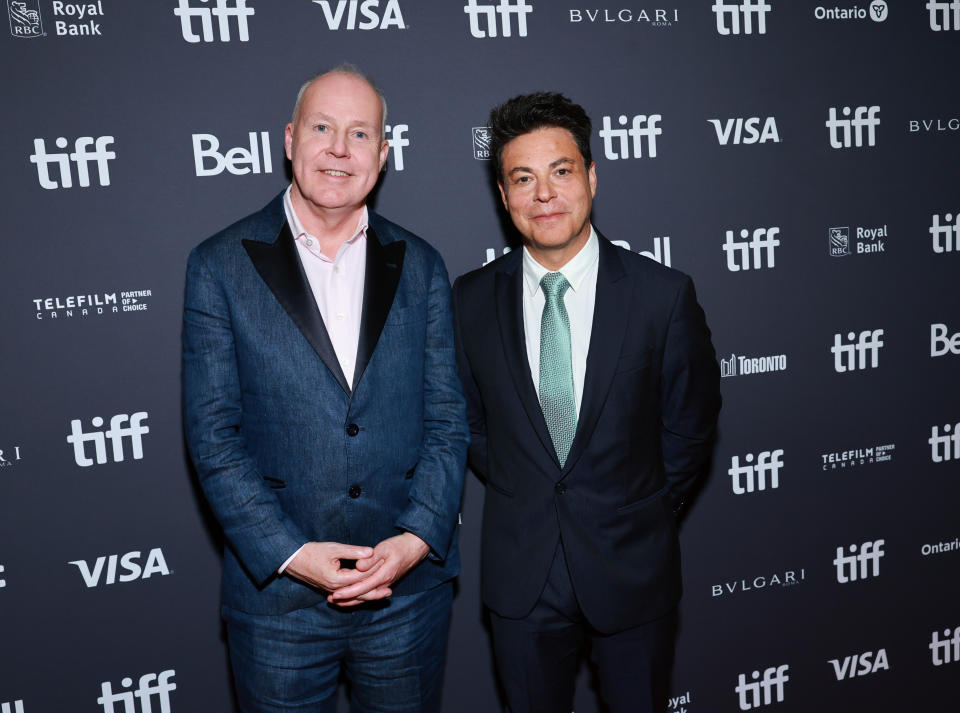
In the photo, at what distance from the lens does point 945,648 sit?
3018 mm

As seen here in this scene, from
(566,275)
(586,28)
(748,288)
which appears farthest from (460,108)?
(748,288)

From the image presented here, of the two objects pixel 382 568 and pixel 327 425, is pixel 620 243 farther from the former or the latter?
pixel 382 568

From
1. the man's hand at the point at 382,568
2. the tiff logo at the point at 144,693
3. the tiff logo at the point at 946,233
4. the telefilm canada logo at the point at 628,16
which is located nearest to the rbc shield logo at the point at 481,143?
the telefilm canada logo at the point at 628,16

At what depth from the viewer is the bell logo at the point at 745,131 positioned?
257cm

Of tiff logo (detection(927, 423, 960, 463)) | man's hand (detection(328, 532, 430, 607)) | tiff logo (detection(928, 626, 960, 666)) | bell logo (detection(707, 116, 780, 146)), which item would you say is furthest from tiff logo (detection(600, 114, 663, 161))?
tiff logo (detection(928, 626, 960, 666))

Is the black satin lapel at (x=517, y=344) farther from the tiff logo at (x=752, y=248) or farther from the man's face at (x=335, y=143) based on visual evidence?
the tiff logo at (x=752, y=248)

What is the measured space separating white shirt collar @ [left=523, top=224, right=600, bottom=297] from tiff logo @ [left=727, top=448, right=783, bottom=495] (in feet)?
3.57

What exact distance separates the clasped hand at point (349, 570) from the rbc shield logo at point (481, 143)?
119cm

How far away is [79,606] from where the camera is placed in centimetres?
224

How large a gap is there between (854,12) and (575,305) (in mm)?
1588

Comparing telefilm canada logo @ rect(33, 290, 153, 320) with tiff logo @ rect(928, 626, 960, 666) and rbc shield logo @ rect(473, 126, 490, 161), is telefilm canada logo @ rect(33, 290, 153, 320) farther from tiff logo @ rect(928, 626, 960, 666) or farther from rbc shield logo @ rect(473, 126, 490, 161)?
tiff logo @ rect(928, 626, 960, 666)

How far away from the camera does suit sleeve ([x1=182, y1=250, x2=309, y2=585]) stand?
172cm

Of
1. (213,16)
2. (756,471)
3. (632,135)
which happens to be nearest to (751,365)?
(756,471)

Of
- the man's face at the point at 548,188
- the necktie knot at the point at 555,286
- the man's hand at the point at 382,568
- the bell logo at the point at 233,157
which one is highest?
the bell logo at the point at 233,157
